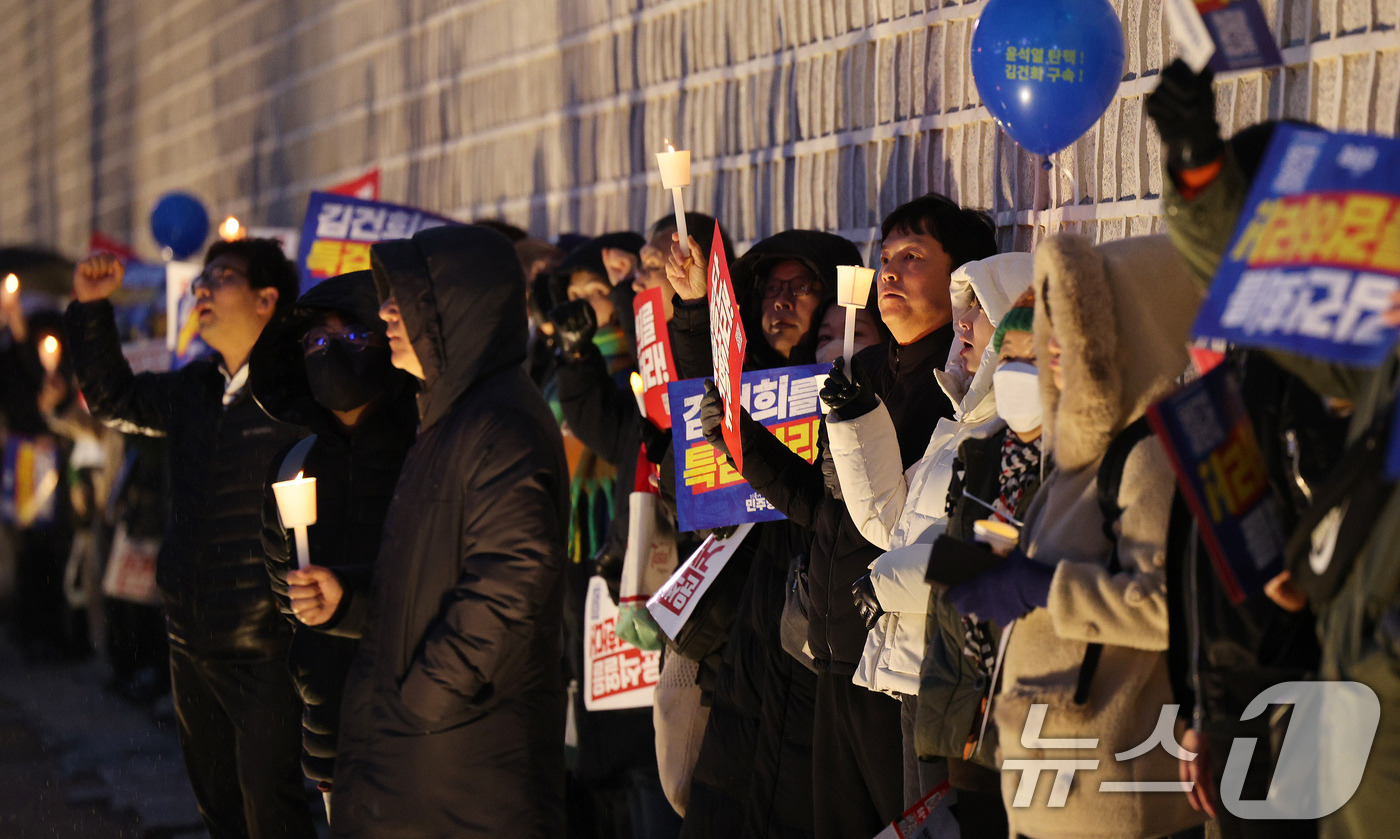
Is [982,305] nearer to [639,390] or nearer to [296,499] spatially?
[639,390]

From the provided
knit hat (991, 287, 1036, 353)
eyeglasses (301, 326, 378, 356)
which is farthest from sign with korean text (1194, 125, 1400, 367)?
eyeglasses (301, 326, 378, 356)

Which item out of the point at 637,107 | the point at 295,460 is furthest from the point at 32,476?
the point at 295,460

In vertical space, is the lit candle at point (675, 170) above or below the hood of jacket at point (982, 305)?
above

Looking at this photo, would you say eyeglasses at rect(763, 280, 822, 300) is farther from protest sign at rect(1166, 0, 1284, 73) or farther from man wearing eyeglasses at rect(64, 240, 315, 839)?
protest sign at rect(1166, 0, 1284, 73)

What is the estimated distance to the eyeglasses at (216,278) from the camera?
17.7 ft

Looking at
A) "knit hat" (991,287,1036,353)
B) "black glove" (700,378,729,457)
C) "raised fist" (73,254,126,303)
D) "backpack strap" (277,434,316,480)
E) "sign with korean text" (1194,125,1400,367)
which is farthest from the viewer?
"raised fist" (73,254,126,303)

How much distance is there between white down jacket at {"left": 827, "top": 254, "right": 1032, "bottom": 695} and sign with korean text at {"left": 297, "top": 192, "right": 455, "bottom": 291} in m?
3.94

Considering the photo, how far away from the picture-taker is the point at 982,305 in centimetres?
364

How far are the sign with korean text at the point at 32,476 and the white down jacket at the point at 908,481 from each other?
8.29 metres

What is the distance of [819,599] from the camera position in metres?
3.97

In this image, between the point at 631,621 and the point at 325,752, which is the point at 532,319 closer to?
the point at 631,621

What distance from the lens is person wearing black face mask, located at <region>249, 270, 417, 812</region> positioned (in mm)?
4336

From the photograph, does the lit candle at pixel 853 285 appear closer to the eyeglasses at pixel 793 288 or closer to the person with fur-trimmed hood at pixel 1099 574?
the eyeglasses at pixel 793 288

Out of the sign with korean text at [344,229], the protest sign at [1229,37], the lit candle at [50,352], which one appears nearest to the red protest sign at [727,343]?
the protest sign at [1229,37]
